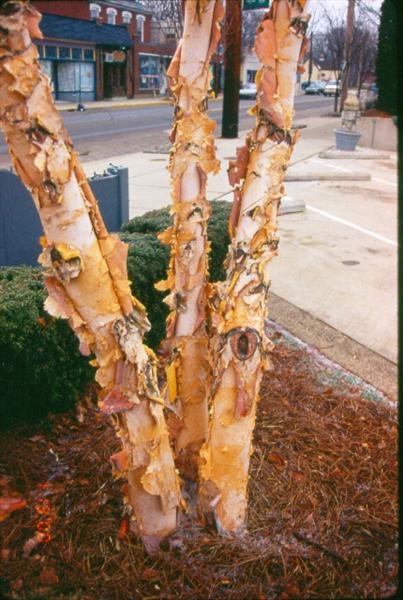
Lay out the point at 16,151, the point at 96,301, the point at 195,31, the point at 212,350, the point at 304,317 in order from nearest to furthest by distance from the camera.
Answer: the point at 16,151
the point at 96,301
the point at 195,31
the point at 212,350
the point at 304,317

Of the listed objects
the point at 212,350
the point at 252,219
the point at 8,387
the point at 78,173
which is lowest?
the point at 8,387

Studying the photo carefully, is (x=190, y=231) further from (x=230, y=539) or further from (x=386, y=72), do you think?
(x=386, y=72)

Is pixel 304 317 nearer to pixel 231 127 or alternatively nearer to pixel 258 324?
pixel 258 324

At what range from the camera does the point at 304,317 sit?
17.4ft

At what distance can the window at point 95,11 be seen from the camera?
3773 centimetres

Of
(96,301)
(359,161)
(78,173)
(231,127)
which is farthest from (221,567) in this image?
(231,127)

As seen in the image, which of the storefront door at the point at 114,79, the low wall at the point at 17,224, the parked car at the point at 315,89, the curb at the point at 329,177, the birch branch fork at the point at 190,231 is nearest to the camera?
the birch branch fork at the point at 190,231

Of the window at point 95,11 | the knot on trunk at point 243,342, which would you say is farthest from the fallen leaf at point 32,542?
the window at point 95,11

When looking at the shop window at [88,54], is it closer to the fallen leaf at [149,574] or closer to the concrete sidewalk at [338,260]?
the concrete sidewalk at [338,260]

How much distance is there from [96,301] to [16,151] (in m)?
0.53

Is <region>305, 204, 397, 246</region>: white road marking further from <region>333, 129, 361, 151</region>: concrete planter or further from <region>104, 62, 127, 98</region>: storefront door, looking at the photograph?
<region>104, 62, 127, 98</region>: storefront door

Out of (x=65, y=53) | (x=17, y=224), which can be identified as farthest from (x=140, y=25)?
(x=17, y=224)

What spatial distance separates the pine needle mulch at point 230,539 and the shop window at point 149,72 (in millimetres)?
48123

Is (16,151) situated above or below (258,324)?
above
